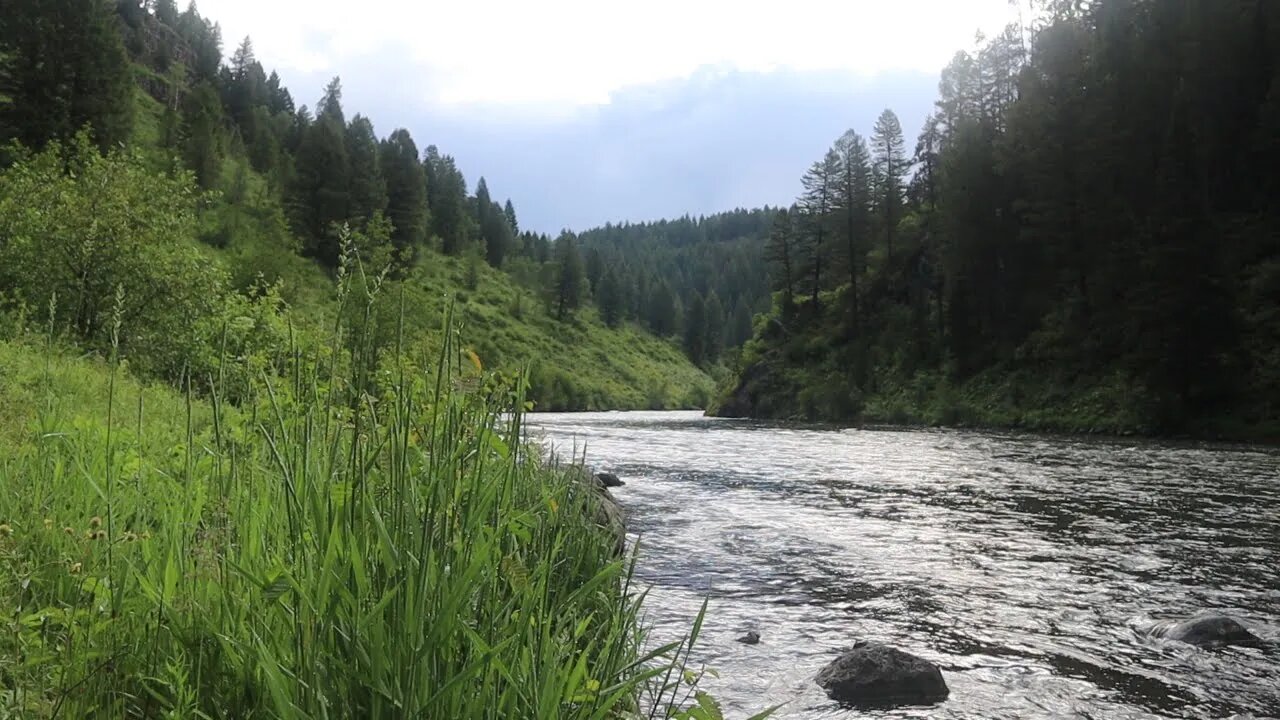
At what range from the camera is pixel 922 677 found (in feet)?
20.9

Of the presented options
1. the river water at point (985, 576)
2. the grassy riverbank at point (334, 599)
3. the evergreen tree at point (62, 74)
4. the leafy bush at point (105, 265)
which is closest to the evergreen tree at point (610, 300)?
the evergreen tree at point (62, 74)

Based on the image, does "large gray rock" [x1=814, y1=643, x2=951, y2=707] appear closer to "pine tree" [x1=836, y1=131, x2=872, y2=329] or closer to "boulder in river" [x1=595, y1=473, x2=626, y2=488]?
"boulder in river" [x1=595, y1=473, x2=626, y2=488]

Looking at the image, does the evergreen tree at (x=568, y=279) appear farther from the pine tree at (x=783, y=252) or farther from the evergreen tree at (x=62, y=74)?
the evergreen tree at (x=62, y=74)

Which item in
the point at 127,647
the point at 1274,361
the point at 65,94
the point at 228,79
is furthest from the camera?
the point at 228,79

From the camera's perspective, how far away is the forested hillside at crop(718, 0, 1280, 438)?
31.2 m

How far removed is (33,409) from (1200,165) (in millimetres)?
44423

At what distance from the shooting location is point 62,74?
179 feet

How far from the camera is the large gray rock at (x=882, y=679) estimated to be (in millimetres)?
6223

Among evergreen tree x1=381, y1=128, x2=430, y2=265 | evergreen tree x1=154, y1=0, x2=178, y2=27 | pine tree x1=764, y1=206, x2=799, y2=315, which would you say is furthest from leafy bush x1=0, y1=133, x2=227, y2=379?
evergreen tree x1=154, y1=0, x2=178, y2=27

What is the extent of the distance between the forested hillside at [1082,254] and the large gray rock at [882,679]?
2739 centimetres

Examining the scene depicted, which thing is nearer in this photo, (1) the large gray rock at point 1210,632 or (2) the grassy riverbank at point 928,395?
(1) the large gray rock at point 1210,632

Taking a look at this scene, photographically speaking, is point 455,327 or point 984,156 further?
point 984,156

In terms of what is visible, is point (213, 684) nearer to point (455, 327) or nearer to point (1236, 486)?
point (455, 327)

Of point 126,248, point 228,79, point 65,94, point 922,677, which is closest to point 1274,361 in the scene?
point 922,677
